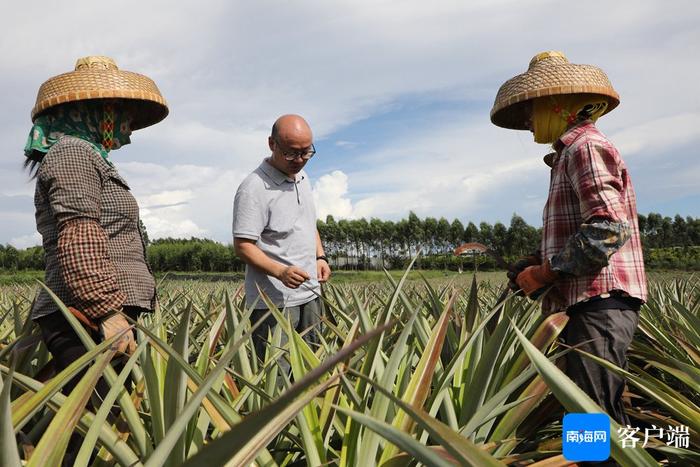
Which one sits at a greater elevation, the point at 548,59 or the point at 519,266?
the point at 548,59

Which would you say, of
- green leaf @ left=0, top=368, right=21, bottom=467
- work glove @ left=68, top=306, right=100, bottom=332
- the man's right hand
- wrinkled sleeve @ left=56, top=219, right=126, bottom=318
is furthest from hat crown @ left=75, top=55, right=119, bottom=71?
green leaf @ left=0, top=368, right=21, bottom=467

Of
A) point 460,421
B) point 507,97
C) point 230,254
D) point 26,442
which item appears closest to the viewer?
point 26,442

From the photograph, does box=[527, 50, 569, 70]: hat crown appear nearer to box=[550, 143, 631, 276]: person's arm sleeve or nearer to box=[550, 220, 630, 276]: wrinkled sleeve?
box=[550, 143, 631, 276]: person's arm sleeve

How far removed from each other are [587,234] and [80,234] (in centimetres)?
144

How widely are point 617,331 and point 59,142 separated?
175 centimetres

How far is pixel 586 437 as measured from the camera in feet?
3.55

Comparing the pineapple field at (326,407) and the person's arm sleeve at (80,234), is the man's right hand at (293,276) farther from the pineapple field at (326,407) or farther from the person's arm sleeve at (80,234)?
the person's arm sleeve at (80,234)

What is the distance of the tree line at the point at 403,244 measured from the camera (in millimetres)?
39250

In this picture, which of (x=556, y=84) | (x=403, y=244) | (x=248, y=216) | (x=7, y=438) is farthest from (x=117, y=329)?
(x=403, y=244)

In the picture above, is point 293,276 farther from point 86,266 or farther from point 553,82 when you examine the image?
point 553,82

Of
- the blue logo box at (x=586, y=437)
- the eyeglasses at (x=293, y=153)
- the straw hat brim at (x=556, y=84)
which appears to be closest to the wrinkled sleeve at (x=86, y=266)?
the eyeglasses at (x=293, y=153)

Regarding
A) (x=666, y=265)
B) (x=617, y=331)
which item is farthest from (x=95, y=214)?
(x=666, y=265)

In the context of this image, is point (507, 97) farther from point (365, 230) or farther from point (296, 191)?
point (365, 230)

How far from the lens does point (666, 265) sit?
64.4 ft
